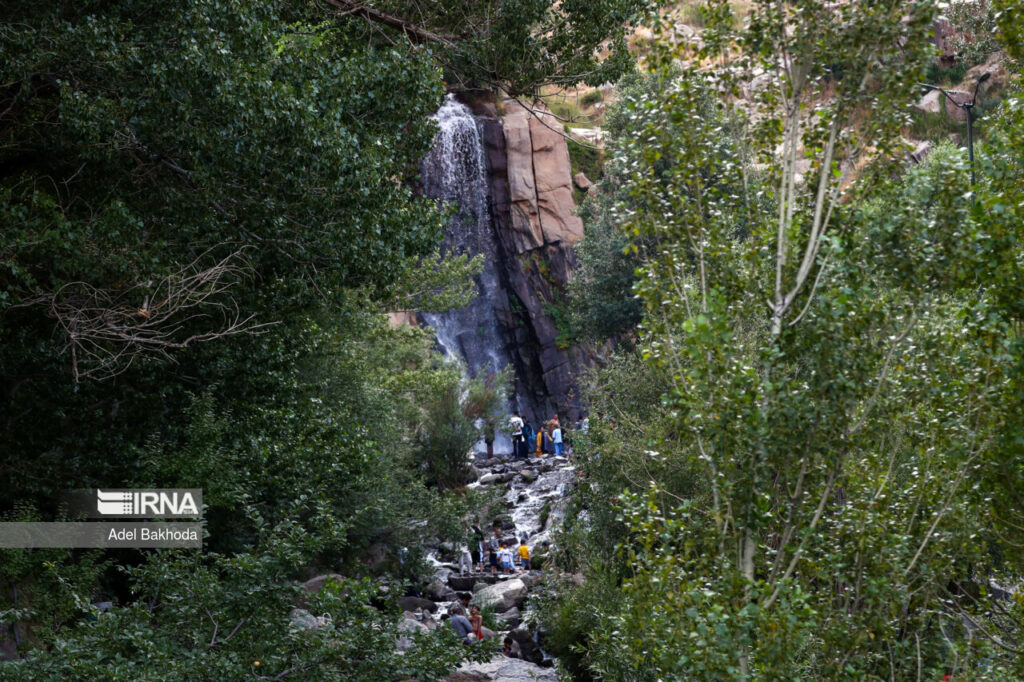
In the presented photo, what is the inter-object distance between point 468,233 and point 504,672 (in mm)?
24212

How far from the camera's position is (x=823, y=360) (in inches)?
232

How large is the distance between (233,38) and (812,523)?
23.1 feet

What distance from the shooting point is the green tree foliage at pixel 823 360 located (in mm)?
5812

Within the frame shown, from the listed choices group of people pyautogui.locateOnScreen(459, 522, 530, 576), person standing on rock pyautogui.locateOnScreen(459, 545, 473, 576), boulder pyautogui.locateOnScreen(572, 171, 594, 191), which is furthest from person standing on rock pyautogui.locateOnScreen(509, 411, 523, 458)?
boulder pyautogui.locateOnScreen(572, 171, 594, 191)

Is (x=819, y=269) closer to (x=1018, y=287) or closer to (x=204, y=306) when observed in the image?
(x=1018, y=287)

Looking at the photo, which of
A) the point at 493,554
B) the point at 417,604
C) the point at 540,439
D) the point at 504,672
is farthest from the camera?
the point at 540,439

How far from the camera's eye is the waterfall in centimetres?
3700

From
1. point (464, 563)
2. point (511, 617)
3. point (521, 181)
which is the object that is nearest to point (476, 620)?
point (511, 617)

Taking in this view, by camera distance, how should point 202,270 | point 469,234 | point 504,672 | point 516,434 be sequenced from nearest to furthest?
point 202,270, point 504,672, point 516,434, point 469,234

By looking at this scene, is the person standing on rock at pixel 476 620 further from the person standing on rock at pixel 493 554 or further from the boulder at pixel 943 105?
the boulder at pixel 943 105

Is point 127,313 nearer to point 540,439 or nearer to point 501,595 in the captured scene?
point 501,595

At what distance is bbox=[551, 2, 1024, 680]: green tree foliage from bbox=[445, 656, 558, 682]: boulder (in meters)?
9.21

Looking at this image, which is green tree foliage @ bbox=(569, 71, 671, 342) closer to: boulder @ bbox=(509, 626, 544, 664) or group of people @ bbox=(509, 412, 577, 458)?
group of people @ bbox=(509, 412, 577, 458)

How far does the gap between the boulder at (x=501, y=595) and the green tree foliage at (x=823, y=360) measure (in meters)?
13.4
